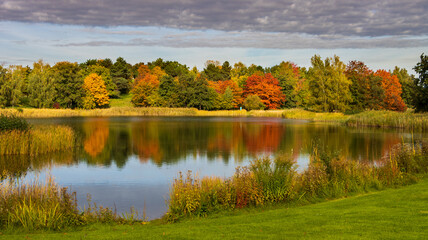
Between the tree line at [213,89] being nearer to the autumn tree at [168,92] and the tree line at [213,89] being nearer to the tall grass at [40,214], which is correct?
the autumn tree at [168,92]

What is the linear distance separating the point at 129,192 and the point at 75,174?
5.57 m

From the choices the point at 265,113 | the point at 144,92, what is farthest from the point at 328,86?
the point at 144,92

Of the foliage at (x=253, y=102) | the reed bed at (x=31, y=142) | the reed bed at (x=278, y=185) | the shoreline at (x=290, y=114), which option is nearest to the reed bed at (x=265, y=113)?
the shoreline at (x=290, y=114)

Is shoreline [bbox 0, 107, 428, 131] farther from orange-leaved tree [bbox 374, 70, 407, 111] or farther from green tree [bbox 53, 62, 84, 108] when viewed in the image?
orange-leaved tree [bbox 374, 70, 407, 111]

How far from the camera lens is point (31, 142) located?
2547cm

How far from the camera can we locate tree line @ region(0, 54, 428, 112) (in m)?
66.1

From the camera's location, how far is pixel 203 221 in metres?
10.7

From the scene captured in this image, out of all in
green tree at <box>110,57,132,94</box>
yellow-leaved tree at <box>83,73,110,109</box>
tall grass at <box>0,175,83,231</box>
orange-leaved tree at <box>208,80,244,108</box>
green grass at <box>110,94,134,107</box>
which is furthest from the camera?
green tree at <box>110,57,132,94</box>

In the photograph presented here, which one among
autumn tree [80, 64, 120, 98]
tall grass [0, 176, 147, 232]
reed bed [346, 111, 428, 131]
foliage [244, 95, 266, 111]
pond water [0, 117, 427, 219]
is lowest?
pond water [0, 117, 427, 219]

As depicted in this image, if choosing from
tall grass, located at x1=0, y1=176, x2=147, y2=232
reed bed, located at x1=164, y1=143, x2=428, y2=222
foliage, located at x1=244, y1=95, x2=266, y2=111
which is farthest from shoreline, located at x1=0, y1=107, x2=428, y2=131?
reed bed, located at x1=164, y1=143, x2=428, y2=222

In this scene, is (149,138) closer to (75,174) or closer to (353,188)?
(75,174)

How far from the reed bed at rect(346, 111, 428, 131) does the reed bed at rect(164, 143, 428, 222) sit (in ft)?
97.1

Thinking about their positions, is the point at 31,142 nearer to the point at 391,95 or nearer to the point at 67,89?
the point at 67,89

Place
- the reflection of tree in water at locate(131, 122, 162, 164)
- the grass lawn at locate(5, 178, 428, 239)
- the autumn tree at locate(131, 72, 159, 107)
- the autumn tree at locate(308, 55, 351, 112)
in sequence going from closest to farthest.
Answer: the grass lawn at locate(5, 178, 428, 239) → the reflection of tree in water at locate(131, 122, 162, 164) → the autumn tree at locate(308, 55, 351, 112) → the autumn tree at locate(131, 72, 159, 107)
